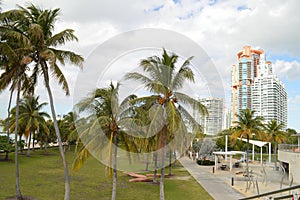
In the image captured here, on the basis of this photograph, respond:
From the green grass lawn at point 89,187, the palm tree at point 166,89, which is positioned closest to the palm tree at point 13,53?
the green grass lawn at point 89,187

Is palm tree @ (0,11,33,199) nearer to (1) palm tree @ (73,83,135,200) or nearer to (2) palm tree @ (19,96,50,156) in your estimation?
(1) palm tree @ (73,83,135,200)

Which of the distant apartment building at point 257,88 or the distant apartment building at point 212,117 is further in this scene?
the distant apartment building at point 257,88

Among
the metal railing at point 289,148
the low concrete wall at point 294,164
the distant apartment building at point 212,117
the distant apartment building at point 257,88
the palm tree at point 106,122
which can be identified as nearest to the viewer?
the palm tree at point 106,122

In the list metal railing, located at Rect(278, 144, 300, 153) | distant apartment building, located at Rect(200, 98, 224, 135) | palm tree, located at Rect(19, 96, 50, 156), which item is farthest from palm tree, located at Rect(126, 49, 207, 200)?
palm tree, located at Rect(19, 96, 50, 156)

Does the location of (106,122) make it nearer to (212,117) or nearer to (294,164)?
(212,117)

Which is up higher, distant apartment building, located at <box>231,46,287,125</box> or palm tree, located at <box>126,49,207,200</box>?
distant apartment building, located at <box>231,46,287,125</box>

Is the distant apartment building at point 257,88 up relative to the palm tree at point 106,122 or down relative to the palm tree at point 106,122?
up

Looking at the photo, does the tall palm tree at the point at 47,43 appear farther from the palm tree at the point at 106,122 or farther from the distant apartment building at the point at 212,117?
the distant apartment building at the point at 212,117

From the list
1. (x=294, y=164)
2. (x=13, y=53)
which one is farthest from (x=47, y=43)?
(x=294, y=164)
